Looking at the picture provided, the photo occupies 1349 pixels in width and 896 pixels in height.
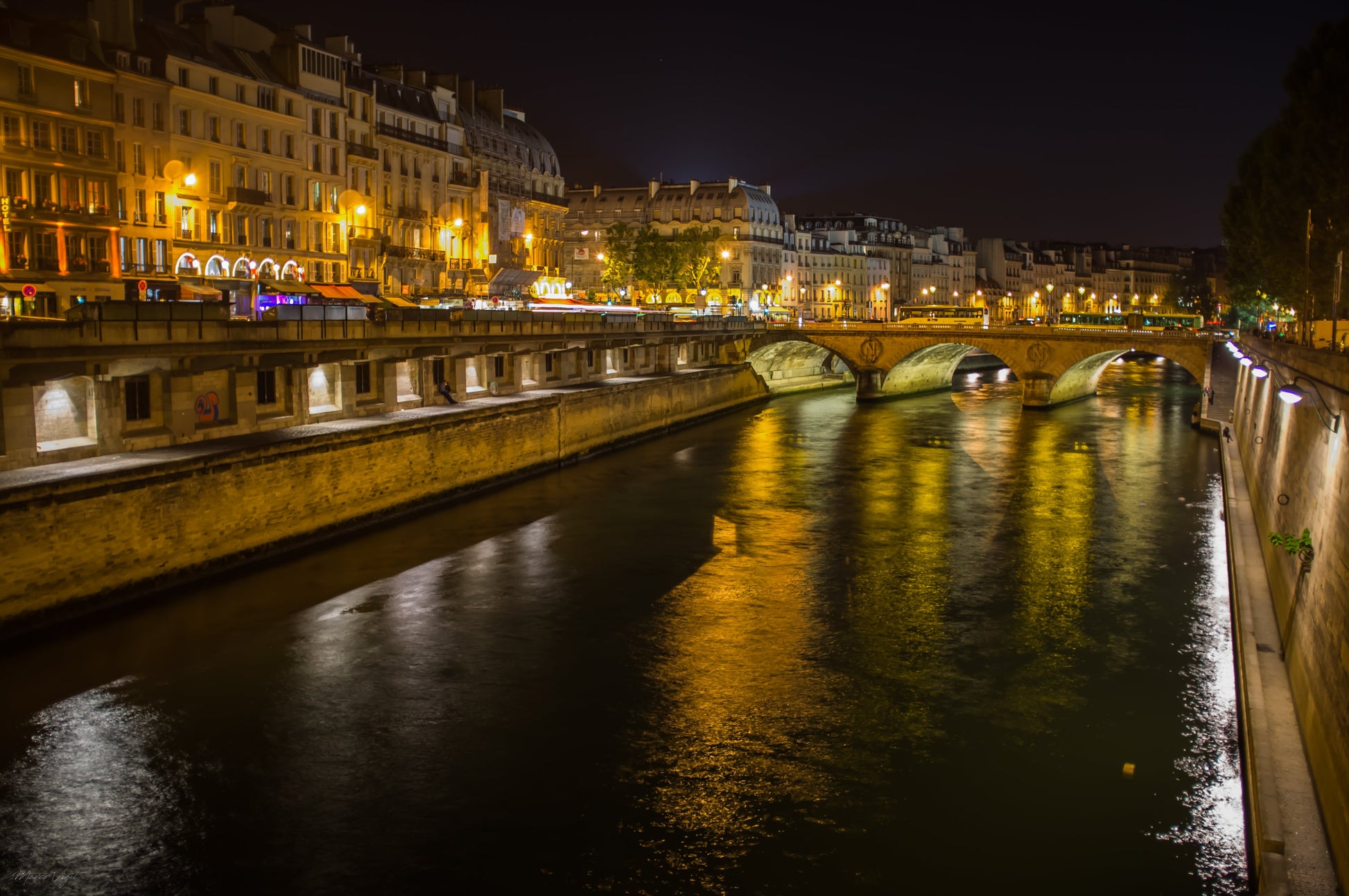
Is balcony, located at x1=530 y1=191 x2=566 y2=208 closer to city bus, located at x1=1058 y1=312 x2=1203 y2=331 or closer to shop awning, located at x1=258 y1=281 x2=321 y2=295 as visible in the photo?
city bus, located at x1=1058 y1=312 x2=1203 y2=331

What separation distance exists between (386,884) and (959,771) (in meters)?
7.58

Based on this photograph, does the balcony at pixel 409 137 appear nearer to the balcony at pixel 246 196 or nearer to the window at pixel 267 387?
the balcony at pixel 246 196

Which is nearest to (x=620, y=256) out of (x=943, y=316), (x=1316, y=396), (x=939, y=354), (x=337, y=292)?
(x=943, y=316)

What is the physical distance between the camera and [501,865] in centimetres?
1383

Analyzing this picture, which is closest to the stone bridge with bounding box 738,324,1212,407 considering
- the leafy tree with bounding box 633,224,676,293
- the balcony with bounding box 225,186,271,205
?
the leafy tree with bounding box 633,224,676,293

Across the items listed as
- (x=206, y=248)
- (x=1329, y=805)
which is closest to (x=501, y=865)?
(x=1329, y=805)

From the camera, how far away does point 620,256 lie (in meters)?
104

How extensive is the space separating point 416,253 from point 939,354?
35505 millimetres

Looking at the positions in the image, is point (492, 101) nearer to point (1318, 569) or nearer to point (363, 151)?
point (363, 151)

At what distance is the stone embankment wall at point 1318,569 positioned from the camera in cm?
1184

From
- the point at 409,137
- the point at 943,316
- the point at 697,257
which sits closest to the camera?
the point at 409,137

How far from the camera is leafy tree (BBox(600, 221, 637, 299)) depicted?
104 m

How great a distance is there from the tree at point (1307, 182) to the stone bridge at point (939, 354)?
424 inches

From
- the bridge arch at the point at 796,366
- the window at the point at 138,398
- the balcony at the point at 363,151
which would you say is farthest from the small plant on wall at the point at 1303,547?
the bridge arch at the point at 796,366
